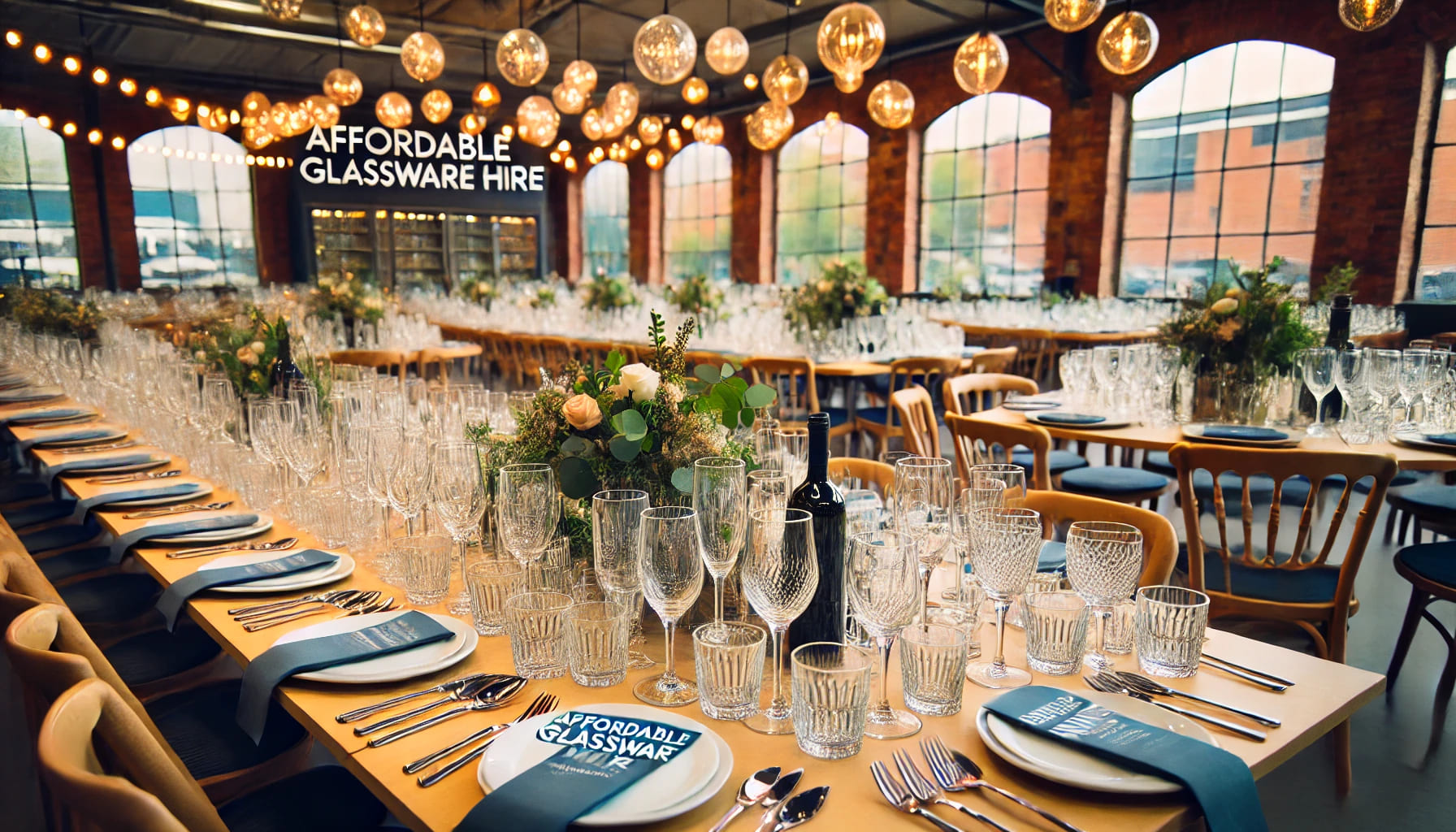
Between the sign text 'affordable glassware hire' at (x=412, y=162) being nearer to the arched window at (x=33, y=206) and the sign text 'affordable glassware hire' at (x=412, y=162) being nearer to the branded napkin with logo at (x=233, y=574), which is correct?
the arched window at (x=33, y=206)

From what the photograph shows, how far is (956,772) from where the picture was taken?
41.7 inches

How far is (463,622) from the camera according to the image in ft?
4.97

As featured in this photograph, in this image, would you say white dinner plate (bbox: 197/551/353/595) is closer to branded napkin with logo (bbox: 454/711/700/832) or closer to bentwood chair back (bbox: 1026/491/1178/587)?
branded napkin with logo (bbox: 454/711/700/832)

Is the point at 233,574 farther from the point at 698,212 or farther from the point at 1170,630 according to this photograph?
the point at 698,212

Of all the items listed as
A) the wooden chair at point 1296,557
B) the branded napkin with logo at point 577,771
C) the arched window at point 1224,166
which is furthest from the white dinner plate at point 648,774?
the arched window at point 1224,166

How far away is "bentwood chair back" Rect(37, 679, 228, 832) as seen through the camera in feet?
2.62

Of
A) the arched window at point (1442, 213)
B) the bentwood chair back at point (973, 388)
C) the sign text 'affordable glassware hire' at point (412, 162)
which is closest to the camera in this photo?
the bentwood chair back at point (973, 388)

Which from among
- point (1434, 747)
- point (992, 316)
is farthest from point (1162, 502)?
point (992, 316)

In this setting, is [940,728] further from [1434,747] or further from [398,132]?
[398,132]

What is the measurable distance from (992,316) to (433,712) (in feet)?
29.1

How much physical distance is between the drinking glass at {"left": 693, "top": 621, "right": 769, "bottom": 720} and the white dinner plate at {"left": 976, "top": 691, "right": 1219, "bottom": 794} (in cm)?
29

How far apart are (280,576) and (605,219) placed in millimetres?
17359

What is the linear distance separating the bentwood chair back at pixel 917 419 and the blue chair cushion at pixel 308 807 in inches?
84.5

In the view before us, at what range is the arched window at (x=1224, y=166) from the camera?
8859 millimetres
